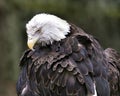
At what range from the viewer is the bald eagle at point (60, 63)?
798 centimetres

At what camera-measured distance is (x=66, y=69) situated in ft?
26.2

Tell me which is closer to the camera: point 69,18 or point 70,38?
point 70,38

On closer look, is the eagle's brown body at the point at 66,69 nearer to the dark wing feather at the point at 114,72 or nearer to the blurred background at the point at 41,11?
the dark wing feather at the point at 114,72

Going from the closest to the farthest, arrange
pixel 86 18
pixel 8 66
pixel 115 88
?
1. pixel 115 88
2. pixel 86 18
3. pixel 8 66

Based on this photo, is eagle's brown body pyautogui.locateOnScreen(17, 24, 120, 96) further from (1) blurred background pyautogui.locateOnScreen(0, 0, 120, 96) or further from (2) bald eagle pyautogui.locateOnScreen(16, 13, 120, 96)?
(1) blurred background pyautogui.locateOnScreen(0, 0, 120, 96)

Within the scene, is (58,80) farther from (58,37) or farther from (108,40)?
(108,40)

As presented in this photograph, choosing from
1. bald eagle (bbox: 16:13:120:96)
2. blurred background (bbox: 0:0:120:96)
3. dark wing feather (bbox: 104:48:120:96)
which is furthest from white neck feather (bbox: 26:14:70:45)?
blurred background (bbox: 0:0:120:96)

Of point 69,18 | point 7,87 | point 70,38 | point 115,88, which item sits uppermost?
point 69,18

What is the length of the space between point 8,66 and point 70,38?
9.37m

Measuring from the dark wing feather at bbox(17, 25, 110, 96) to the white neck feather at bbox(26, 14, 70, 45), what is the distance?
0.27 ft

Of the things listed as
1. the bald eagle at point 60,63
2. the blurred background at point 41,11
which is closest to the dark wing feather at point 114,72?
the bald eagle at point 60,63

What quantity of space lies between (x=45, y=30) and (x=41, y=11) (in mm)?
7732

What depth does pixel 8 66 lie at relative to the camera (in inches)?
688

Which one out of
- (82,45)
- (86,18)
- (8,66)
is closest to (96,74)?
(82,45)
